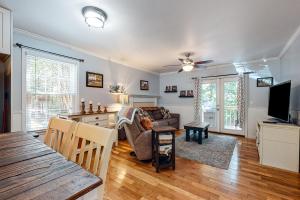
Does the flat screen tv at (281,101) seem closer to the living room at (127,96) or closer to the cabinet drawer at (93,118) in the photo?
the living room at (127,96)

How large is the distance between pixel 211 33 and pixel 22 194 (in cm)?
313

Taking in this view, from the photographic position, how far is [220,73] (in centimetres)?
512

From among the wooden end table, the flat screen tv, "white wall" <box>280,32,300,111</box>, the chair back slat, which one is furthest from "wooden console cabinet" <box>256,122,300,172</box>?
the chair back slat

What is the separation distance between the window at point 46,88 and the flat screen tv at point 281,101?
4.33 meters

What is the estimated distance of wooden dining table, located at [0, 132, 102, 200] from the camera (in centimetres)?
60

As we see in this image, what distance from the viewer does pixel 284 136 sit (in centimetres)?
252

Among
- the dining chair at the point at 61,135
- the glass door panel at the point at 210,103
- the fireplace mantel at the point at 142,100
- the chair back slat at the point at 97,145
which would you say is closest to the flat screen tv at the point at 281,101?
the glass door panel at the point at 210,103

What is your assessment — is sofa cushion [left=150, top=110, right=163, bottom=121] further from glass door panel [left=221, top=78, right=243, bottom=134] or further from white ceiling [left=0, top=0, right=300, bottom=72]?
white ceiling [left=0, top=0, right=300, bottom=72]

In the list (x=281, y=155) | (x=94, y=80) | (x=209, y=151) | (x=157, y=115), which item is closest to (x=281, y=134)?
(x=281, y=155)

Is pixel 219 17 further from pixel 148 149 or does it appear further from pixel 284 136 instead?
pixel 148 149

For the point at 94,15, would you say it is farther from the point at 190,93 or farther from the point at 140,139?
the point at 190,93

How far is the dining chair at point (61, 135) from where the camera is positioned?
1265mm

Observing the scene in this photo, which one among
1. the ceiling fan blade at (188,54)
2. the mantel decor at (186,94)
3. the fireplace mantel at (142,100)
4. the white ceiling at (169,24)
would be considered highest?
the white ceiling at (169,24)

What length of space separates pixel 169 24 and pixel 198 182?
249 cm
